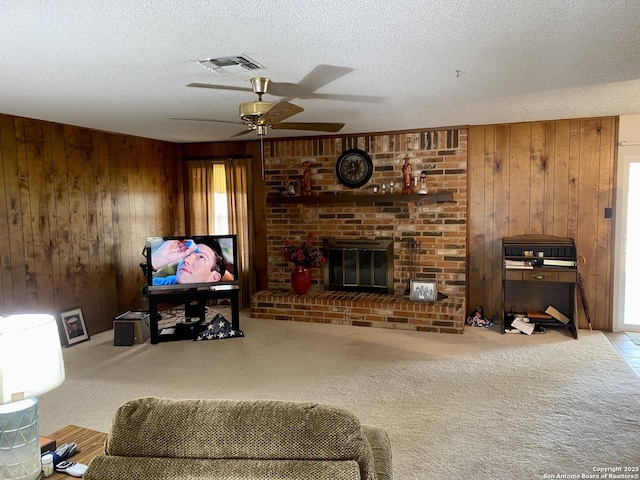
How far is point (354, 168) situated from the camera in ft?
19.5

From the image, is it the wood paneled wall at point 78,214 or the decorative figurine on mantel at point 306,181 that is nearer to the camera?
the wood paneled wall at point 78,214

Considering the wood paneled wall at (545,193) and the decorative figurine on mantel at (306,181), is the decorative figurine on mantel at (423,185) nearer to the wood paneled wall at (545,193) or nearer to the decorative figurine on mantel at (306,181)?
the wood paneled wall at (545,193)

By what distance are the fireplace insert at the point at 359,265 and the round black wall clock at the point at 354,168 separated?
0.73 meters

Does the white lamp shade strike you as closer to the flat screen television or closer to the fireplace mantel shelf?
the flat screen television

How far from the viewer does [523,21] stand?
7.33 feet

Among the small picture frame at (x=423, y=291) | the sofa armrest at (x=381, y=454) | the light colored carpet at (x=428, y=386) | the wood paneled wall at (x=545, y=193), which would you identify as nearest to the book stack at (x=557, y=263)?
the wood paneled wall at (x=545, y=193)

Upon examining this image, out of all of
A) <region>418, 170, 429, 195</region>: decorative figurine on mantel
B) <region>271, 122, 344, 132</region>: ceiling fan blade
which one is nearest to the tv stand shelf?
<region>418, 170, 429, 195</region>: decorative figurine on mantel

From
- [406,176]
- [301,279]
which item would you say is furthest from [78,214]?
[406,176]

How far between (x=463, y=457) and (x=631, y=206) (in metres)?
3.66

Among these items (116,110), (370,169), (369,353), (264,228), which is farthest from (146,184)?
(369,353)

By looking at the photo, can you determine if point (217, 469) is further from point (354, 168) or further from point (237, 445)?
point (354, 168)

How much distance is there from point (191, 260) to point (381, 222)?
7.38 feet

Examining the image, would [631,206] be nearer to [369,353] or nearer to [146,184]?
[369,353]

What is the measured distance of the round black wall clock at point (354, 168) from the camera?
5.87 meters
